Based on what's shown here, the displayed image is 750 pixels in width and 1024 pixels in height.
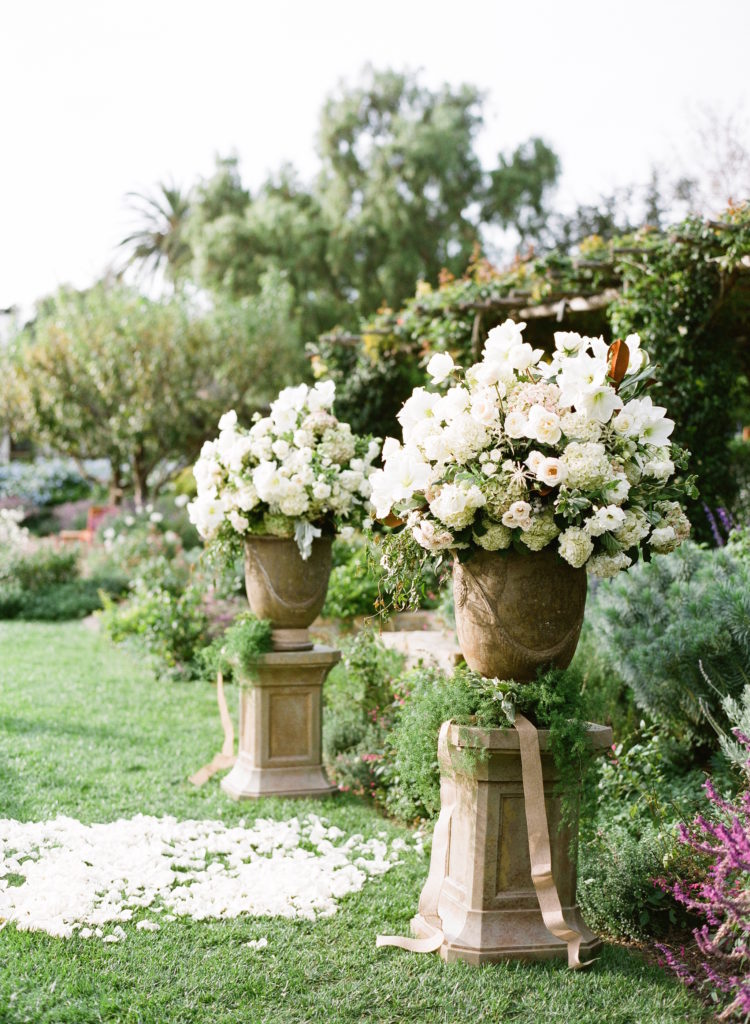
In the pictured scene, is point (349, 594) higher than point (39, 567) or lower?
higher

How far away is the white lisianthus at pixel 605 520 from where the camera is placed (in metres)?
3.08

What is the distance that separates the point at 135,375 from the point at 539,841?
12.8 m

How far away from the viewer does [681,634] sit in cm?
453

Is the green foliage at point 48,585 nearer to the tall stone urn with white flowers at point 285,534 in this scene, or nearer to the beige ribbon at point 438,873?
the tall stone urn with white flowers at point 285,534

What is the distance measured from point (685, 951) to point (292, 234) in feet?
76.7

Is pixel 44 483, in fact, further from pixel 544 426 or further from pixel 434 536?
pixel 544 426

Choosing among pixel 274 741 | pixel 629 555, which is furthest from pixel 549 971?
pixel 274 741

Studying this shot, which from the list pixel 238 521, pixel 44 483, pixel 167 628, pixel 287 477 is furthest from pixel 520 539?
pixel 44 483

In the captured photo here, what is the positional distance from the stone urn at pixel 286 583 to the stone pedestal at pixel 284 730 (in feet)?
0.45

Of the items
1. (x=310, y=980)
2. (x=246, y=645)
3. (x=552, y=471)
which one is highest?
(x=552, y=471)

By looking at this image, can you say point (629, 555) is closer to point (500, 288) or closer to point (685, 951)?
point (685, 951)

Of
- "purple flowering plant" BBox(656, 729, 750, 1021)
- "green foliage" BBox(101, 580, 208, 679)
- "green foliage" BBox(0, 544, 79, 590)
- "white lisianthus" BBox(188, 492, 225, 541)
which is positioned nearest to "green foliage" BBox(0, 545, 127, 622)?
"green foliage" BBox(0, 544, 79, 590)

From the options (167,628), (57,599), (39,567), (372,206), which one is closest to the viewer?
(167,628)

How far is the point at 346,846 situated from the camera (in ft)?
15.0
